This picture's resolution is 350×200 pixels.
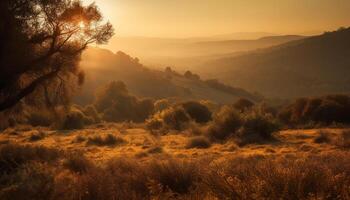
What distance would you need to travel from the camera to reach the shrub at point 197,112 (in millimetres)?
40938

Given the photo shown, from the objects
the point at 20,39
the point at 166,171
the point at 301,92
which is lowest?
the point at 301,92

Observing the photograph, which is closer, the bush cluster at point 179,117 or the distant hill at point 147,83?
the bush cluster at point 179,117

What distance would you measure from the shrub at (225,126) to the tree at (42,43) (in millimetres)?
9903

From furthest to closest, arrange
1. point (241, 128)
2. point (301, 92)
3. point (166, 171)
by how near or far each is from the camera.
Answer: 1. point (301, 92)
2. point (241, 128)
3. point (166, 171)

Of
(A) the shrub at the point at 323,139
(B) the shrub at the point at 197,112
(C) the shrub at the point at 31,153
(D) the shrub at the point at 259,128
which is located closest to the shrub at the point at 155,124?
(B) the shrub at the point at 197,112

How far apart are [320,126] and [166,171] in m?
22.0

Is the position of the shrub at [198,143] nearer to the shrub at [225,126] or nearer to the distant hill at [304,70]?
the shrub at [225,126]

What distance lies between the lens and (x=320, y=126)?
96.2 ft

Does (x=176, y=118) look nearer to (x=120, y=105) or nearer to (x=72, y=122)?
(x=72, y=122)

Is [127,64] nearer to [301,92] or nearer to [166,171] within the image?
[301,92]

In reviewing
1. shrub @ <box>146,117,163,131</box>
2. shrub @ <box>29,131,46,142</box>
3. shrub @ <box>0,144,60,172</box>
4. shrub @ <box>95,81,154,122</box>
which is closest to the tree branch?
shrub @ <box>0,144,60,172</box>

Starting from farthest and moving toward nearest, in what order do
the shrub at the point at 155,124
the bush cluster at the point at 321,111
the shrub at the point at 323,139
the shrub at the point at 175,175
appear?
the shrub at the point at 155,124
the bush cluster at the point at 321,111
the shrub at the point at 323,139
the shrub at the point at 175,175

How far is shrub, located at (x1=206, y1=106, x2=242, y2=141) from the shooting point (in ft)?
83.6

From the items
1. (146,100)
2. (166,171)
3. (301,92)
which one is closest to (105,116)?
(146,100)
